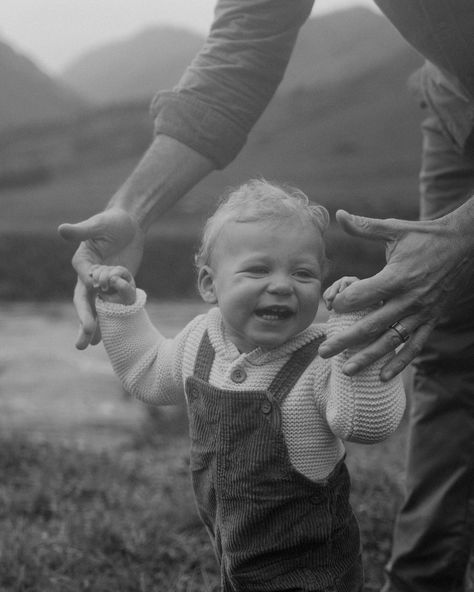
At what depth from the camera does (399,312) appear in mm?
1757

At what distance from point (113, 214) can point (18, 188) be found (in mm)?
41273

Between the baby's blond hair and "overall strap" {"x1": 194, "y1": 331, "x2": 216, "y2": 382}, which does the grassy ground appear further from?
the baby's blond hair

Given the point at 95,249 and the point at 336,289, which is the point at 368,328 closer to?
the point at 336,289

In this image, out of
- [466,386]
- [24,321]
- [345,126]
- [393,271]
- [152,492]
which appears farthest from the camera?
[345,126]

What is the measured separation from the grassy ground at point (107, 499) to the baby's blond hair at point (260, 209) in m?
1.36

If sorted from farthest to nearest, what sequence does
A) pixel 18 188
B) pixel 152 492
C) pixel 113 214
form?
pixel 18 188 → pixel 152 492 → pixel 113 214

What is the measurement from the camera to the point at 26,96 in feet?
207

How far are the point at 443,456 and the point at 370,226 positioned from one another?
4.04 ft

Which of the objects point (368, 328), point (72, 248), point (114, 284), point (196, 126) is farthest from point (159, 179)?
point (72, 248)

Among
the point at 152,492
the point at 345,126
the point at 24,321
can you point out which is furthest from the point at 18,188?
the point at 152,492

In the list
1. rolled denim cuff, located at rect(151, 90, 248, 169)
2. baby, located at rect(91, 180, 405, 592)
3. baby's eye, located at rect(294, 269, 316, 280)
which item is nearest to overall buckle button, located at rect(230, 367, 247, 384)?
baby, located at rect(91, 180, 405, 592)

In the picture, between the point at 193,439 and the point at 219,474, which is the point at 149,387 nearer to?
the point at 193,439

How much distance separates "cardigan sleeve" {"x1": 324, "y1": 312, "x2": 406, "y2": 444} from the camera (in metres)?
1.72

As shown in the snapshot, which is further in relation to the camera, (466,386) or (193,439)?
(466,386)
